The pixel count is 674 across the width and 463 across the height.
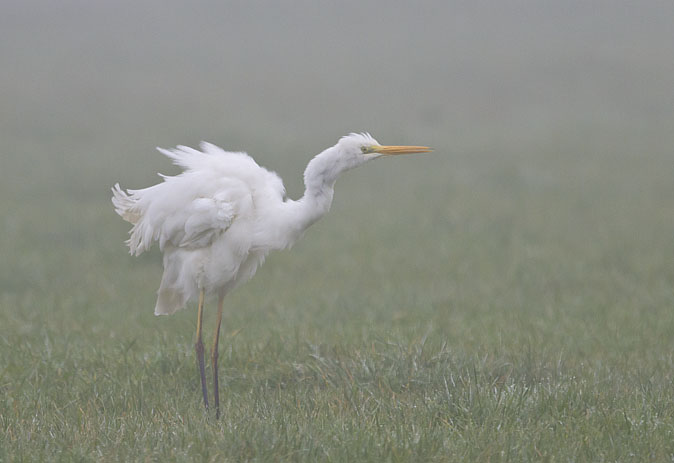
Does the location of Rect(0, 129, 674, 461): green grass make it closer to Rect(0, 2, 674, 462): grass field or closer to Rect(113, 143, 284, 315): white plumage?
Rect(0, 2, 674, 462): grass field

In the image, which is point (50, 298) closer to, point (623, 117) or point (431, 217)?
point (431, 217)

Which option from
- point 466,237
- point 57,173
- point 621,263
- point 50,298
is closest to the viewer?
point 50,298

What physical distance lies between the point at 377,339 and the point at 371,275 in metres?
3.45

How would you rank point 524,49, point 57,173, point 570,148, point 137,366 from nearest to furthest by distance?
point 137,366 → point 57,173 → point 570,148 → point 524,49

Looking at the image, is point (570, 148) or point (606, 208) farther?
point (570, 148)

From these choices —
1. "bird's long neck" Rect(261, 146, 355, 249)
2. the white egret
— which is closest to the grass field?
the white egret

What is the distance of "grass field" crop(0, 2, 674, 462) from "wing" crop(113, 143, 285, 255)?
870mm

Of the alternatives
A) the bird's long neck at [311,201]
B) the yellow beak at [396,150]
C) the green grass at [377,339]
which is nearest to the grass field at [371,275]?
the green grass at [377,339]

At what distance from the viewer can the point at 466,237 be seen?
9695 millimetres

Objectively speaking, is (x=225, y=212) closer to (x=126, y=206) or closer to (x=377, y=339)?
(x=126, y=206)

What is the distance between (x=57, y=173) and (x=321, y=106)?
23.3 ft

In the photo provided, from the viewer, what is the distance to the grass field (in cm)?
348

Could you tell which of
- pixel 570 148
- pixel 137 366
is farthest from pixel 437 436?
pixel 570 148

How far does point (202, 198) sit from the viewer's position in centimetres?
409
